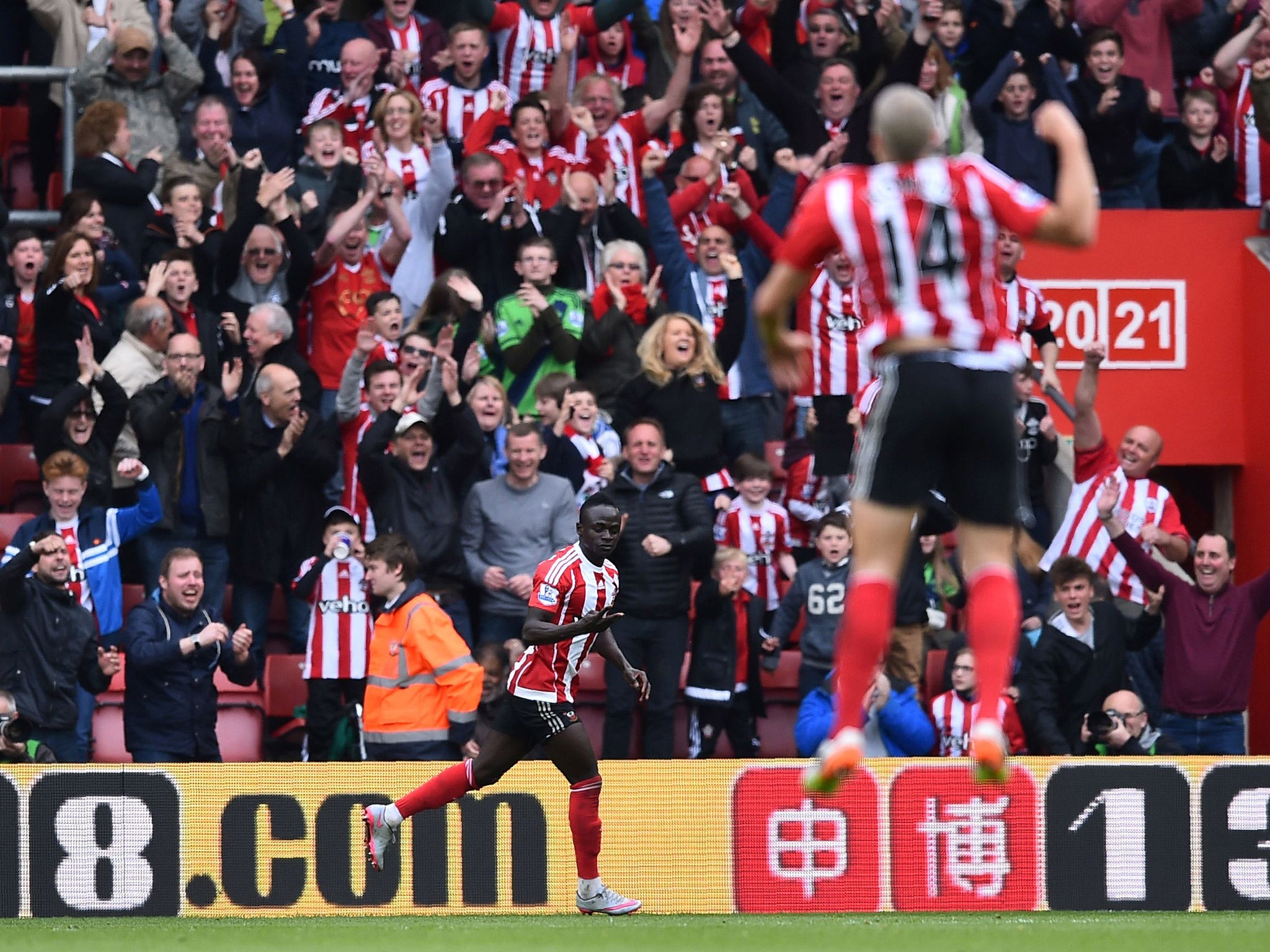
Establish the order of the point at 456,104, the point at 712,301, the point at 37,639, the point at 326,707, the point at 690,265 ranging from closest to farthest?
the point at 37,639, the point at 326,707, the point at 712,301, the point at 690,265, the point at 456,104

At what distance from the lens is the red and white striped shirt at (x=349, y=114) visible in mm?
13805

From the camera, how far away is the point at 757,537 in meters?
12.7

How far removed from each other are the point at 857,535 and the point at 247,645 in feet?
17.4

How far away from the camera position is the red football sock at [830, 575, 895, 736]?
248 inches

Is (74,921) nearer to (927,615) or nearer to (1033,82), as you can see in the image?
(927,615)

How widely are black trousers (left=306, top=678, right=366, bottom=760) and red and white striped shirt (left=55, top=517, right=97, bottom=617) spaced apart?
4.30ft

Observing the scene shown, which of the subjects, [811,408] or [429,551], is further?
[811,408]

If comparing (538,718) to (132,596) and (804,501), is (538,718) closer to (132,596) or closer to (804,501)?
(132,596)

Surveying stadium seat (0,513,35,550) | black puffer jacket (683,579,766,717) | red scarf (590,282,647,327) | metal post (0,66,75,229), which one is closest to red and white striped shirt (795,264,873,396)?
red scarf (590,282,647,327)

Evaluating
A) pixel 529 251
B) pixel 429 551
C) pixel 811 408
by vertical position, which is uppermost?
pixel 529 251

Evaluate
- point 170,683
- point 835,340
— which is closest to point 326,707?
point 170,683

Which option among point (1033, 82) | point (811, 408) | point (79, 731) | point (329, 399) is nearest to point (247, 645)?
point (79, 731)

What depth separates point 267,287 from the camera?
42.2ft

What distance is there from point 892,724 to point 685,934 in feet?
11.6
